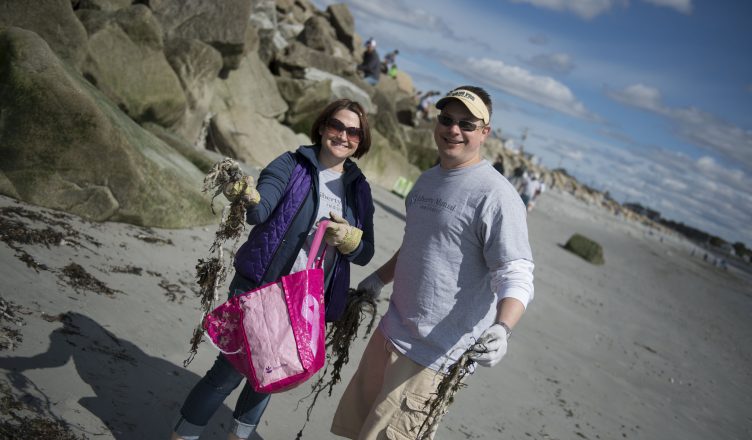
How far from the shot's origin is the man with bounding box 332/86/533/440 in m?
2.47

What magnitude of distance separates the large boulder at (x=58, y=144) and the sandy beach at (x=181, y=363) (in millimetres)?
200

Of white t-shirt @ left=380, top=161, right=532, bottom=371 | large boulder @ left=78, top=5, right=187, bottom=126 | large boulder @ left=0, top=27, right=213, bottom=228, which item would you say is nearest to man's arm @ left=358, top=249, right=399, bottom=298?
white t-shirt @ left=380, top=161, right=532, bottom=371

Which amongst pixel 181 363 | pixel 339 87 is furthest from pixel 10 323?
pixel 339 87

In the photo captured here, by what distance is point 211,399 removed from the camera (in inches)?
112

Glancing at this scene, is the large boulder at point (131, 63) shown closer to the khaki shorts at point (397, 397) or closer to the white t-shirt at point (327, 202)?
the white t-shirt at point (327, 202)

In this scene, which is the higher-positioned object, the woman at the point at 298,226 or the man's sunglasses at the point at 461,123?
the man's sunglasses at the point at 461,123

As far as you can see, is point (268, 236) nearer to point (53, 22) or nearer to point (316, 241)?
point (316, 241)

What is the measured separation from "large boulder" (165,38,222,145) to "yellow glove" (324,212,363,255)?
681 cm

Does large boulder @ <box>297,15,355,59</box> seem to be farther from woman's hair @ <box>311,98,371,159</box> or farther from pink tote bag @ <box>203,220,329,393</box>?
pink tote bag @ <box>203,220,329,393</box>

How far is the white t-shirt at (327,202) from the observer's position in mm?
2843

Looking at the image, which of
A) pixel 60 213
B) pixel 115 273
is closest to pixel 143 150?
pixel 60 213

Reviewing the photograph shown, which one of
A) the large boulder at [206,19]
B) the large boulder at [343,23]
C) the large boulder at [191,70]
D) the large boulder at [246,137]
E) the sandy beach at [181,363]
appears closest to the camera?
the sandy beach at [181,363]

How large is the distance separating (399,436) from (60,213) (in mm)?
3970

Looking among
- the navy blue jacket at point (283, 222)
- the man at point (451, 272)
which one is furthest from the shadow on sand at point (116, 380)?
the man at point (451, 272)
